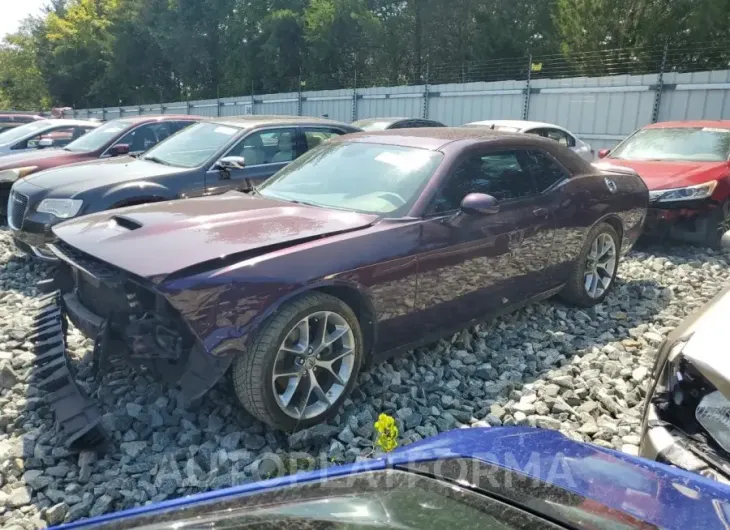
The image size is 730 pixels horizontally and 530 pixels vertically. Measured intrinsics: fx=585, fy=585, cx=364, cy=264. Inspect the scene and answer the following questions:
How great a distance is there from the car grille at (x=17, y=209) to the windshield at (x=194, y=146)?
1.35 metres

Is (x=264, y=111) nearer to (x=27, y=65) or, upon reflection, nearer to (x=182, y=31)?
(x=182, y=31)

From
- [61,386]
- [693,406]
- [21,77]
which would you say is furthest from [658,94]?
[21,77]

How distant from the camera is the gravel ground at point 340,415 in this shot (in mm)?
2828

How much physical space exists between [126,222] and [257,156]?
3151 mm

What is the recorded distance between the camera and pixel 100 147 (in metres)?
7.95

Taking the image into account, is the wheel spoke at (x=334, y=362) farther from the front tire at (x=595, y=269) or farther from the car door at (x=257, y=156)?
the car door at (x=257, y=156)

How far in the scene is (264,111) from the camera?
24406mm

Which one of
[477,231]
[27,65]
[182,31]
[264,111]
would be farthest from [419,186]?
[27,65]

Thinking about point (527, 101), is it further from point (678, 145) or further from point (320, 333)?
point (320, 333)

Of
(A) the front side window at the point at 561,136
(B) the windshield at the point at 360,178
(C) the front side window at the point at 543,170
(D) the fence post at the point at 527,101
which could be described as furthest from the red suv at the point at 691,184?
(D) the fence post at the point at 527,101

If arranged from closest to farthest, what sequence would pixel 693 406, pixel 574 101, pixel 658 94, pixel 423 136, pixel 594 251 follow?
pixel 693 406 → pixel 423 136 → pixel 594 251 → pixel 658 94 → pixel 574 101

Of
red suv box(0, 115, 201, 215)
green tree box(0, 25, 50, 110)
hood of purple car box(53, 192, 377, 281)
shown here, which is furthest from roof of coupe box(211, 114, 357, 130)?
green tree box(0, 25, 50, 110)

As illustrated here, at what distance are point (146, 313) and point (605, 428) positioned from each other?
2608 millimetres

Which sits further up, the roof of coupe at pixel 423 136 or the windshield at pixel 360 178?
the roof of coupe at pixel 423 136
